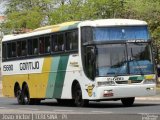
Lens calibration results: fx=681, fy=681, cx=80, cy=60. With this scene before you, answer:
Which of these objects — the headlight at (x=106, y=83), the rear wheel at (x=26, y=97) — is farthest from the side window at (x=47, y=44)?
the headlight at (x=106, y=83)

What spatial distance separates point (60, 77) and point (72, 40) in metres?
2.12

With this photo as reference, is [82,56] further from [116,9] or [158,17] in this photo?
[116,9]

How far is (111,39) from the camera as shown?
25016 millimetres

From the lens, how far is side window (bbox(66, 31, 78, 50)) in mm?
26163

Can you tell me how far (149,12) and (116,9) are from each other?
593 cm

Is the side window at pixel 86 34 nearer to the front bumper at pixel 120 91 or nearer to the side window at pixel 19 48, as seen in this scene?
the front bumper at pixel 120 91

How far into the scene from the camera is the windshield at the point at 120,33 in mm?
25078

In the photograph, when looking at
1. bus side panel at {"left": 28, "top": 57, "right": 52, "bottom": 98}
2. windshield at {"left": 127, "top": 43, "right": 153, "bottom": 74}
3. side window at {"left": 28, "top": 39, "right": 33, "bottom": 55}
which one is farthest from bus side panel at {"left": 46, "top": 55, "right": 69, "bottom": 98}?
windshield at {"left": 127, "top": 43, "right": 153, "bottom": 74}

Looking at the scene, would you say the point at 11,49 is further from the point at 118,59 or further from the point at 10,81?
the point at 118,59

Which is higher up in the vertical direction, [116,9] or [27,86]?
[116,9]

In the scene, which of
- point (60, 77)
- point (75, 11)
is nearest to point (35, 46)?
point (60, 77)

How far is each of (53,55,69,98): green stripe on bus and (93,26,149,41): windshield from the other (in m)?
2.22

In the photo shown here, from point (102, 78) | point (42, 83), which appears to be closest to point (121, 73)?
point (102, 78)

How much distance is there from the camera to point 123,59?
24859mm
